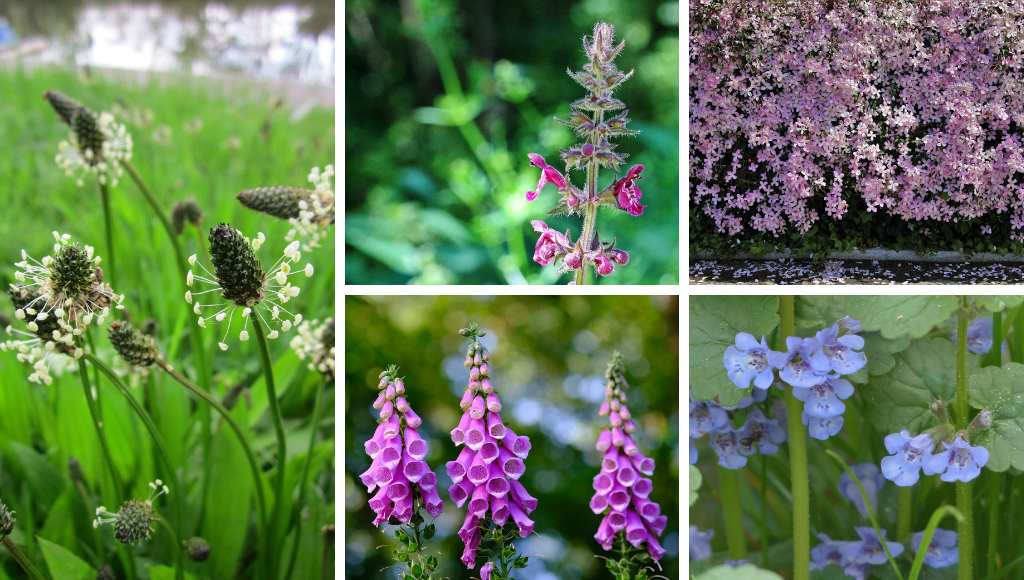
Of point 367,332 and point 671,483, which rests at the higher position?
point 367,332

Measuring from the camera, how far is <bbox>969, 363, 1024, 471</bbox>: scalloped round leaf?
4.00 feet

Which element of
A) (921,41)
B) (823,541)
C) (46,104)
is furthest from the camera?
(46,104)

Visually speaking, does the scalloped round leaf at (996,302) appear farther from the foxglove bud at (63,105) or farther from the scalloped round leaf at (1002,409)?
the foxglove bud at (63,105)

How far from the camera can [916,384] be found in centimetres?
127

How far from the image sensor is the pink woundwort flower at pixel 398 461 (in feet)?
3.91

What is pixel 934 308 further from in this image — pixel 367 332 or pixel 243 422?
pixel 243 422

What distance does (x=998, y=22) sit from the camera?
1.54 meters

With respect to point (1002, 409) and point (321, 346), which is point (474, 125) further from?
point (1002, 409)

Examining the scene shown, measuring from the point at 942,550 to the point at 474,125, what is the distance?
145 cm

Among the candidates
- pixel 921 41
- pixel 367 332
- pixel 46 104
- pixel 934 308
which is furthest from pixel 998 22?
pixel 46 104

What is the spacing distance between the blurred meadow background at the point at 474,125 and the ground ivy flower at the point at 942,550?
2.89 feet

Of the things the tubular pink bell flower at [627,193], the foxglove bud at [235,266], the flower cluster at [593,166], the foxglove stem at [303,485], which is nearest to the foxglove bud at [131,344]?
the foxglove bud at [235,266]

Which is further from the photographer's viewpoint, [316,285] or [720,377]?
[316,285]

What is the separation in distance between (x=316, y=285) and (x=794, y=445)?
871 mm
